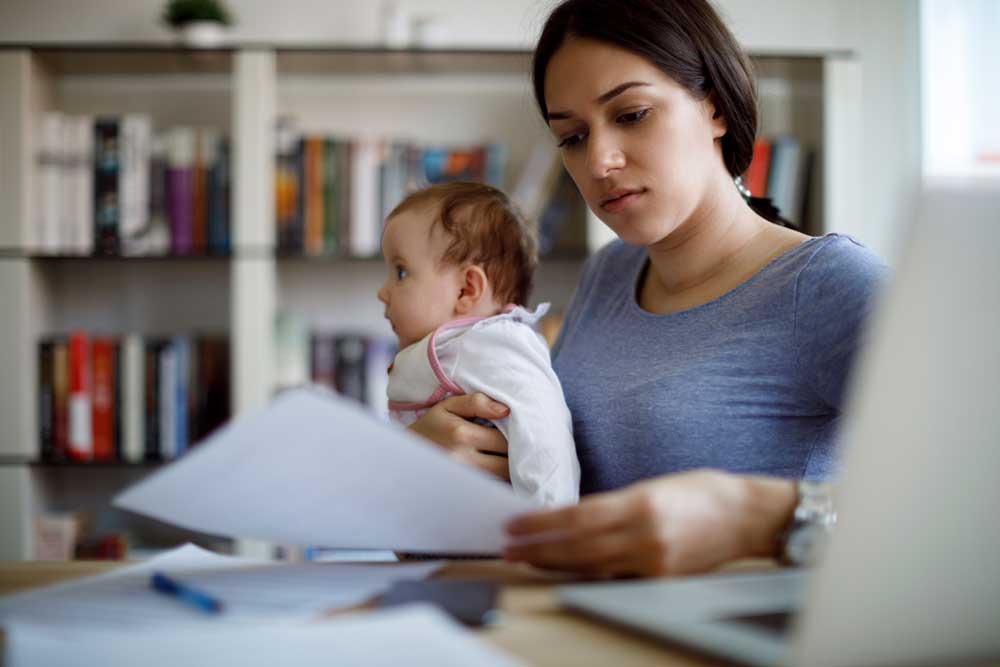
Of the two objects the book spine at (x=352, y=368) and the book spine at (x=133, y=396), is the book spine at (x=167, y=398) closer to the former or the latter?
the book spine at (x=133, y=396)

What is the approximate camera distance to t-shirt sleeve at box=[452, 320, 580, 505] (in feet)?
3.54

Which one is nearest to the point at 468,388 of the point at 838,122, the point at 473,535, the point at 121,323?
the point at 473,535

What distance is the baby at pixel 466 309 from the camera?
1173mm

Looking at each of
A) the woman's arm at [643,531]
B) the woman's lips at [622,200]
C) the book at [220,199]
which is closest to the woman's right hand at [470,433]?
the woman's lips at [622,200]

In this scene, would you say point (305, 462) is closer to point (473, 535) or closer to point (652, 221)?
point (473, 535)

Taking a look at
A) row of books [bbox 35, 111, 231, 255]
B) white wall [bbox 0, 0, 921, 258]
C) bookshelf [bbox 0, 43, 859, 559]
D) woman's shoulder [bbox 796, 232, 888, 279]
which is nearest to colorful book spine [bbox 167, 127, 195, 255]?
row of books [bbox 35, 111, 231, 255]

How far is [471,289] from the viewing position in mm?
1373

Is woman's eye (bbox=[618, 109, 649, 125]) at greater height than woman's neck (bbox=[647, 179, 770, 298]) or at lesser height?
greater

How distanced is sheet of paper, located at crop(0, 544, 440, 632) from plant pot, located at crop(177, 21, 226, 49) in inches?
91.6

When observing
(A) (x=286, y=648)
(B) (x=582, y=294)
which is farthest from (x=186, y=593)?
(B) (x=582, y=294)

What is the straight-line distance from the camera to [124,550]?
283cm

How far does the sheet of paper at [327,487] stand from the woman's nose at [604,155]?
0.59 meters

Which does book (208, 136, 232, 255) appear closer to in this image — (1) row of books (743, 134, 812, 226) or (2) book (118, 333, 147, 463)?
(2) book (118, 333, 147, 463)

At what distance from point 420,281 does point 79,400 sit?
6.11 ft
